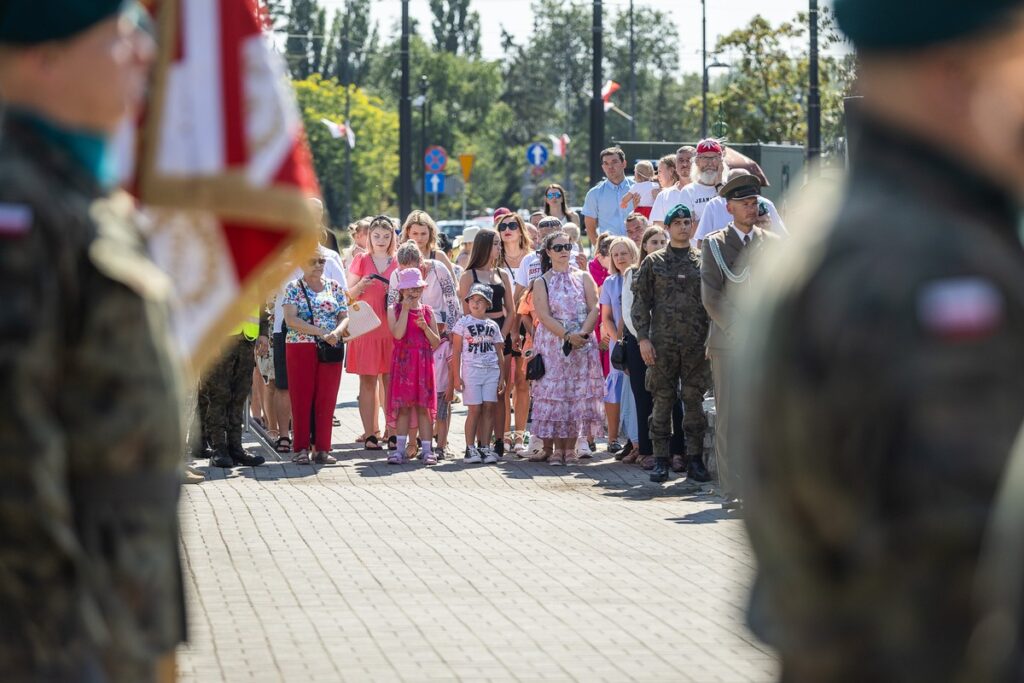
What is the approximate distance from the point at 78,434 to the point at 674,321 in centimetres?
1122

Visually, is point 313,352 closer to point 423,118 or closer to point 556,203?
point 556,203

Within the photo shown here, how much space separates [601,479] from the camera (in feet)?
47.2

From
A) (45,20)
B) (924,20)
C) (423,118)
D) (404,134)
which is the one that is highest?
(423,118)

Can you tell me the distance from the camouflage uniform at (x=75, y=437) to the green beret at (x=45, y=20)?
217 millimetres

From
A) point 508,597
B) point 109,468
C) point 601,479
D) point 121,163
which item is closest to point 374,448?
point 601,479

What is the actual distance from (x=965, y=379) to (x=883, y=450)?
111 millimetres

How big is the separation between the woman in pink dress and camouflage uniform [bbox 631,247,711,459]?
10.5ft

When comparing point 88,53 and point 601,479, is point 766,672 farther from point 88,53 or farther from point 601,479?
point 601,479

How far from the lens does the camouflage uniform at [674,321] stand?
13.6 metres

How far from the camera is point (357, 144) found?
11819cm

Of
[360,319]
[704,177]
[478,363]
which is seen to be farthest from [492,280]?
[704,177]

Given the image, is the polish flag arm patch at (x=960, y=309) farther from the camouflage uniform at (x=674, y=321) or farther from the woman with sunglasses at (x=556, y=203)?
the woman with sunglasses at (x=556, y=203)

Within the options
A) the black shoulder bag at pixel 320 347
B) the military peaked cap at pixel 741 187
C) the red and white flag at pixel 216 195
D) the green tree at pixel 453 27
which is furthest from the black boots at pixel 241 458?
the green tree at pixel 453 27

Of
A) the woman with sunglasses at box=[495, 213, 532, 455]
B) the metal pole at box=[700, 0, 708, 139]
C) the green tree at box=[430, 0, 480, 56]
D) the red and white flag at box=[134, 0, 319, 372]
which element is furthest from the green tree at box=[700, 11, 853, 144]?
the green tree at box=[430, 0, 480, 56]
